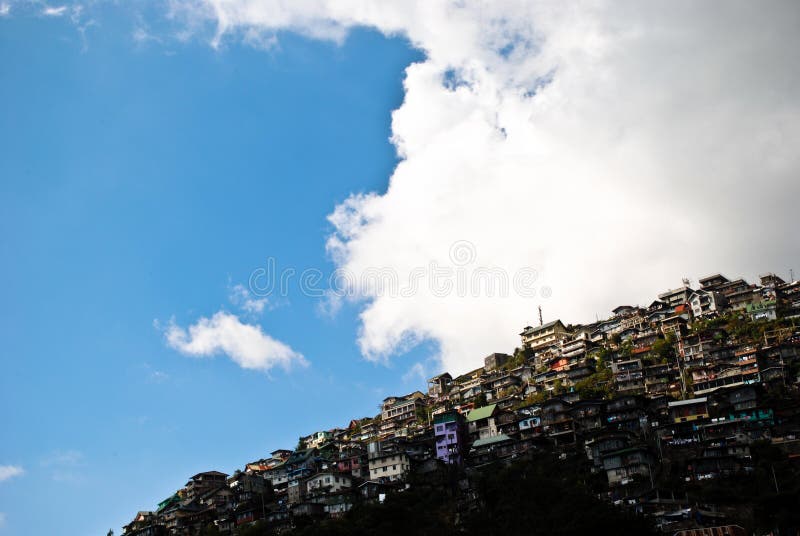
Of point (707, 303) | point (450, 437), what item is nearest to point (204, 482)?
point (450, 437)

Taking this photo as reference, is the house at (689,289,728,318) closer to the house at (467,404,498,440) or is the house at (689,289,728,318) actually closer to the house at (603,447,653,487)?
the house at (467,404,498,440)

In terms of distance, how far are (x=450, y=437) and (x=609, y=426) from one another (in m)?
16.8

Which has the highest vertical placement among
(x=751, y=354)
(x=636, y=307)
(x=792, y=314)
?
(x=636, y=307)

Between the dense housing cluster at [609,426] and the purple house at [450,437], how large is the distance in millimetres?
151

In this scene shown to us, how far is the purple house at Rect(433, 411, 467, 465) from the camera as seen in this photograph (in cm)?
7388

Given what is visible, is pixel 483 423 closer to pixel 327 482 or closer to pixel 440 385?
pixel 327 482

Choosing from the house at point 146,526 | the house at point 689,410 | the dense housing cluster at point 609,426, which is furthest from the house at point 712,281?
the house at point 146,526

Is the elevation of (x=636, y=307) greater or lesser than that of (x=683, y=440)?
greater

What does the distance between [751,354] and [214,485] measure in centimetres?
6375

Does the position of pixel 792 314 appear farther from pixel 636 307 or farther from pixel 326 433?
pixel 326 433

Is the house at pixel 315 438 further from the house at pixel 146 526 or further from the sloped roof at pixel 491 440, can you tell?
the sloped roof at pixel 491 440

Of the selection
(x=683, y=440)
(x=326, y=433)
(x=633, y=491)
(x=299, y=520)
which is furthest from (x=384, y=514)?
(x=326, y=433)

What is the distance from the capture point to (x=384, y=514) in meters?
59.1

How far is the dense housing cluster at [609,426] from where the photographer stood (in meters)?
56.1
